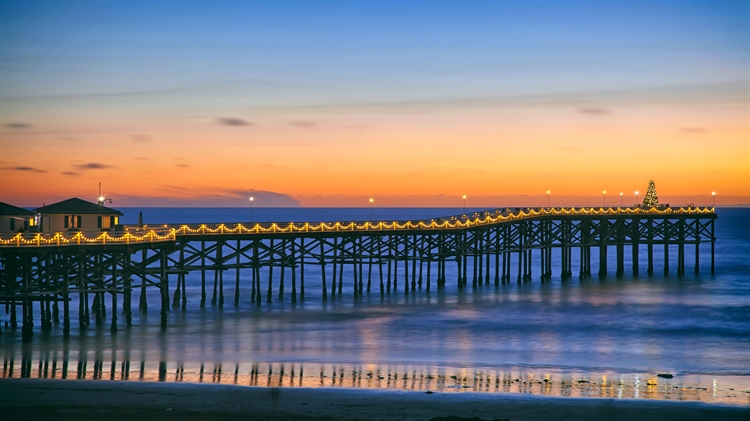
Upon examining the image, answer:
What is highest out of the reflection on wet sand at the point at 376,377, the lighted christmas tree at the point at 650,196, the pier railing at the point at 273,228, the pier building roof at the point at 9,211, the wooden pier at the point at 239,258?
the lighted christmas tree at the point at 650,196

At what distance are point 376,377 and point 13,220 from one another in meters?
24.0

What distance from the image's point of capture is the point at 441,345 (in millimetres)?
40812

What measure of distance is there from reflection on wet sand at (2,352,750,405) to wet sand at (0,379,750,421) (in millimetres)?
1461

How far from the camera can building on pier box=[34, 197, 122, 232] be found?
46.6 metres

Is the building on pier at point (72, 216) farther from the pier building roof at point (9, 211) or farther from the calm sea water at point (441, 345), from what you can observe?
the calm sea water at point (441, 345)

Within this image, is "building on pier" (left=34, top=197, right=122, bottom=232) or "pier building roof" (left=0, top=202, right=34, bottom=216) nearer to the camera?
"pier building roof" (left=0, top=202, right=34, bottom=216)

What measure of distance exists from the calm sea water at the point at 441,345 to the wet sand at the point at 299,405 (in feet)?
6.03

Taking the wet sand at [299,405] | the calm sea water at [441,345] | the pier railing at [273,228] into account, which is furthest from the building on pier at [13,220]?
the wet sand at [299,405]

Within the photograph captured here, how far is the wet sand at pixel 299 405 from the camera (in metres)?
25.0

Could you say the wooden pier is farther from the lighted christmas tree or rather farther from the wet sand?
the lighted christmas tree

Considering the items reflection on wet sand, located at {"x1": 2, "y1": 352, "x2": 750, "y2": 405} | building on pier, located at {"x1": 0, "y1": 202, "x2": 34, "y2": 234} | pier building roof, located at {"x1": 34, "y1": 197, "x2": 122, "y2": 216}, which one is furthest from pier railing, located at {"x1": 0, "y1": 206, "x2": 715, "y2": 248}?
reflection on wet sand, located at {"x1": 2, "y1": 352, "x2": 750, "y2": 405}

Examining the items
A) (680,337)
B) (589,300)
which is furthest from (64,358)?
(589,300)

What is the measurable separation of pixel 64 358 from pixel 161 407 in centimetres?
1129

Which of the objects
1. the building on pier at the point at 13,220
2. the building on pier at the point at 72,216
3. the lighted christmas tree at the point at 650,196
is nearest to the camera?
the building on pier at the point at 13,220
